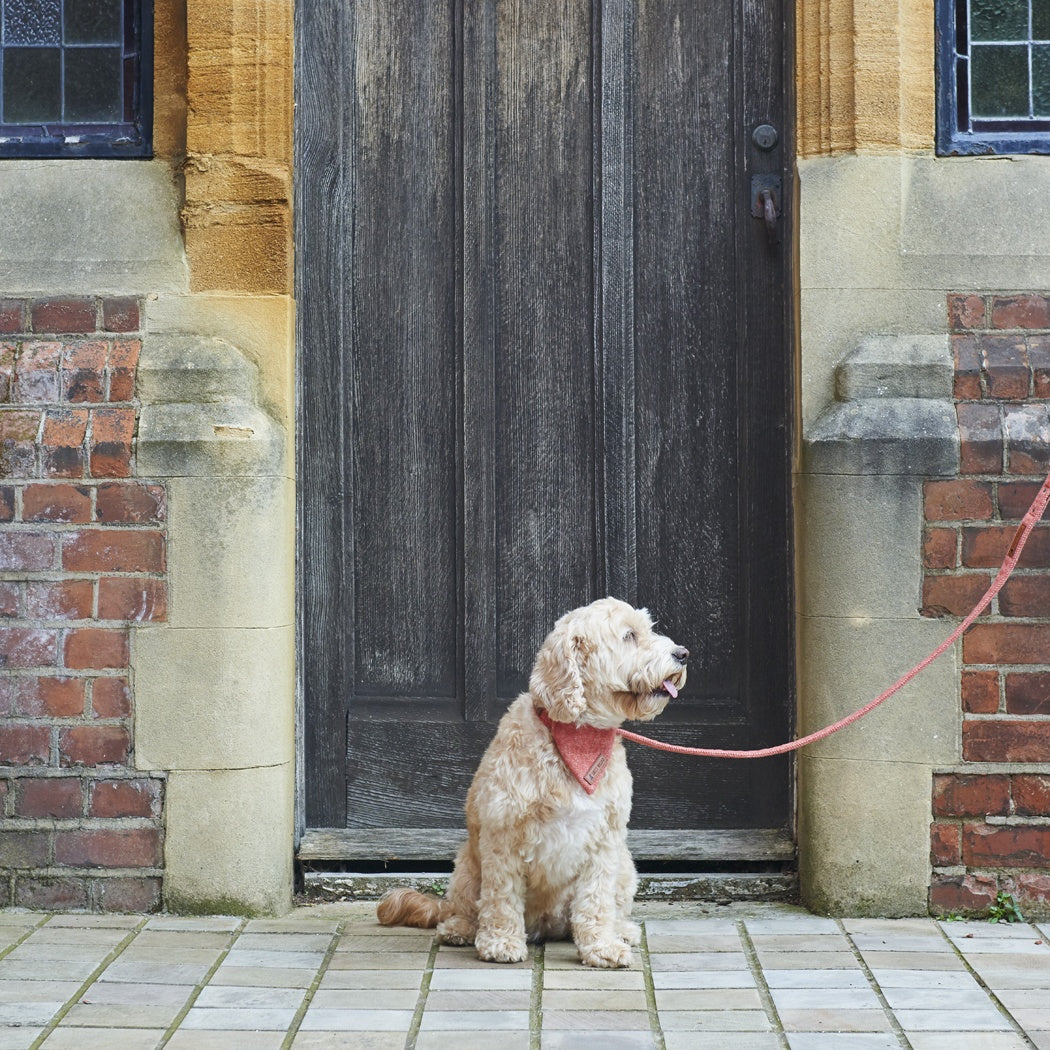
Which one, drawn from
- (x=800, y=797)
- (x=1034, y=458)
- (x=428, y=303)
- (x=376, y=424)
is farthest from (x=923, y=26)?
(x=800, y=797)

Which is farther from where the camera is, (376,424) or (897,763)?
Result: (376,424)

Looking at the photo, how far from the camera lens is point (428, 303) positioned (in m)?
4.81

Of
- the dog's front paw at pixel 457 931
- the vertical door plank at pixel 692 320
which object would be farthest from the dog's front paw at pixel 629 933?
the vertical door plank at pixel 692 320

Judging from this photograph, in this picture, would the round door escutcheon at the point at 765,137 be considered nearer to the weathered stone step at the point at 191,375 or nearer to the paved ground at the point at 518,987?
the weathered stone step at the point at 191,375

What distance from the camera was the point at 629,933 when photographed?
402cm

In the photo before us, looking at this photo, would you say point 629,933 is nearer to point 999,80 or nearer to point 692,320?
point 692,320

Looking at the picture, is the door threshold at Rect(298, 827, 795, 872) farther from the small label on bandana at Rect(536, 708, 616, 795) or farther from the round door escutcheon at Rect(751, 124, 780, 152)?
the round door escutcheon at Rect(751, 124, 780, 152)

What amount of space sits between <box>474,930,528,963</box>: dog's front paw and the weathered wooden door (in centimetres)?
88

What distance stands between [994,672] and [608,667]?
1.34 meters

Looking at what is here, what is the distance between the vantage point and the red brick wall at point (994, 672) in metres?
4.35

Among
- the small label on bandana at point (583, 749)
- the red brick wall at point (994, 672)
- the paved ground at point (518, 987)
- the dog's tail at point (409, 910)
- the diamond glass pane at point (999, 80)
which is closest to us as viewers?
the paved ground at point (518, 987)

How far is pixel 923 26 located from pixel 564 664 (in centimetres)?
236

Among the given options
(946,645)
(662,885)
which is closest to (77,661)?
(662,885)

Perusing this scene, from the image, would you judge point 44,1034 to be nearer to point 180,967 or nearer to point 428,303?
point 180,967
